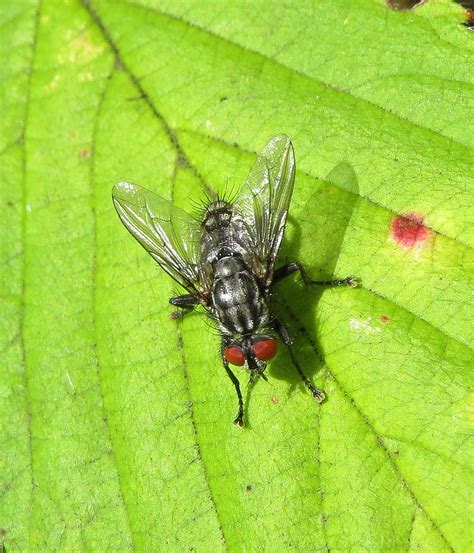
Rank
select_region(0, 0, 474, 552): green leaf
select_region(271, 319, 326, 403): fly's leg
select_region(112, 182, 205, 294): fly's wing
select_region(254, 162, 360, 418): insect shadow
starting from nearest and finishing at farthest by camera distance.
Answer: select_region(0, 0, 474, 552): green leaf → select_region(271, 319, 326, 403): fly's leg → select_region(254, 162, 360, 418): insect shadow → select_region(112, 182, 205, 294): fly's wing

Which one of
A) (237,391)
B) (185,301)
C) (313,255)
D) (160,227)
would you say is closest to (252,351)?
(237,391)

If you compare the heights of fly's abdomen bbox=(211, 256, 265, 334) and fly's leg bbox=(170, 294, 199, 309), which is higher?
fly's abdomen bbox=(211, 256, 265, 334)

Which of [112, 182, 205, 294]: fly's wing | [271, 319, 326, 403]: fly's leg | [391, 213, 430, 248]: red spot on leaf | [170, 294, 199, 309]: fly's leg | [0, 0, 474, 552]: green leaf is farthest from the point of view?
[112, 182, 205, 294]: fly's wing

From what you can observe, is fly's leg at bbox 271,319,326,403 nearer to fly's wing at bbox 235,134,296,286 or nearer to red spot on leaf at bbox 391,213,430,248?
fly's wing at bbox 235,134,296,286

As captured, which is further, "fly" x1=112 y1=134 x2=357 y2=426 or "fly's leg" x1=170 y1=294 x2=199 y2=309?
"fly's leg" x1=170 y1=294 x2=199 y2=309

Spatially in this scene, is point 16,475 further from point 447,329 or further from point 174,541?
point 447,329

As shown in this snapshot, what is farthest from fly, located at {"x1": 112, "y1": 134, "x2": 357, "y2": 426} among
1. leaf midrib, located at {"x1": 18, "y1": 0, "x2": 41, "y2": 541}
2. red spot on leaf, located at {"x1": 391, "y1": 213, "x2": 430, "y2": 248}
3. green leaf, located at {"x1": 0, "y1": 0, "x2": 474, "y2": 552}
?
leaf midrib, located at {"x1": 18, "y1": 0, "x2": 41, "y2": 541}

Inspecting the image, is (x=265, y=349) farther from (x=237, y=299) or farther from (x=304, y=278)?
(x=304, y=278)
